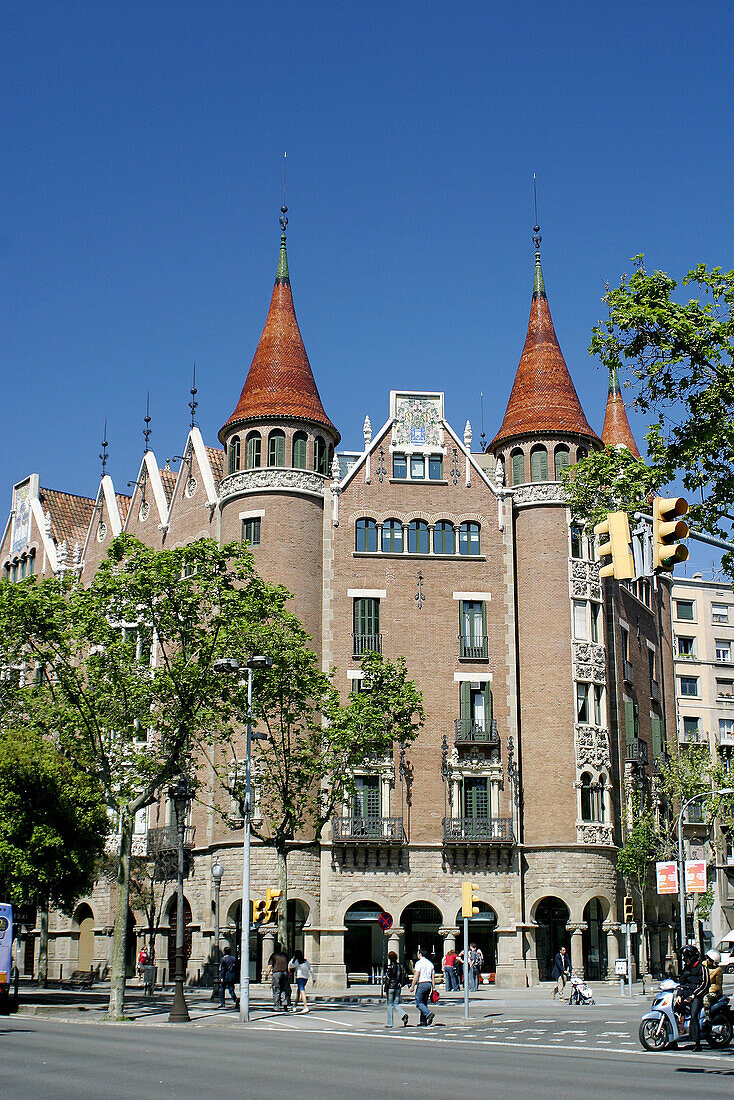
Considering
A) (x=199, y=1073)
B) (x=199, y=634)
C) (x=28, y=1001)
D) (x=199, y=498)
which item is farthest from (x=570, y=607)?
(x=199, y=1073)

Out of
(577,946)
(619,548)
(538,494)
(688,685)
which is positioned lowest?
(577,946)

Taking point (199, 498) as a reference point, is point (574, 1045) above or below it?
below

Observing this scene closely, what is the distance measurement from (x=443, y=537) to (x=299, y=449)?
23.1ft

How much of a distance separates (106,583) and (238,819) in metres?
14.9

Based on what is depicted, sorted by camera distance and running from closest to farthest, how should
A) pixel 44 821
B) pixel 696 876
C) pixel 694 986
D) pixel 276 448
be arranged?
1. pixel 694 986
2. pixel 44 821
3. pixel 696 876
4. pixel 276 448

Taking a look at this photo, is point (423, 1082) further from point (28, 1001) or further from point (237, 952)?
point (237, 952)

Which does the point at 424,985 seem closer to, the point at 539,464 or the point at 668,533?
the point at 668,533

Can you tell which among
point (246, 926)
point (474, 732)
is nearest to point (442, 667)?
point (474, 732)

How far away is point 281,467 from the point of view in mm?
49625

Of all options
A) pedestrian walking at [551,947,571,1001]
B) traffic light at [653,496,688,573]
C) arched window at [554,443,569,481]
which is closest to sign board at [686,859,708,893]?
pedestrian walking at [551,947,571,1001]

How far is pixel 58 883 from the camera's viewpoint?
3928cm

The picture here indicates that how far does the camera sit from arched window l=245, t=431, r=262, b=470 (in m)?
50.3

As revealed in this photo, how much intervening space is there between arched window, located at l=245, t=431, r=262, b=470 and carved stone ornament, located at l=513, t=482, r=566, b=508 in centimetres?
1088

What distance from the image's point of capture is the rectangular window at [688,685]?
2940 inches
